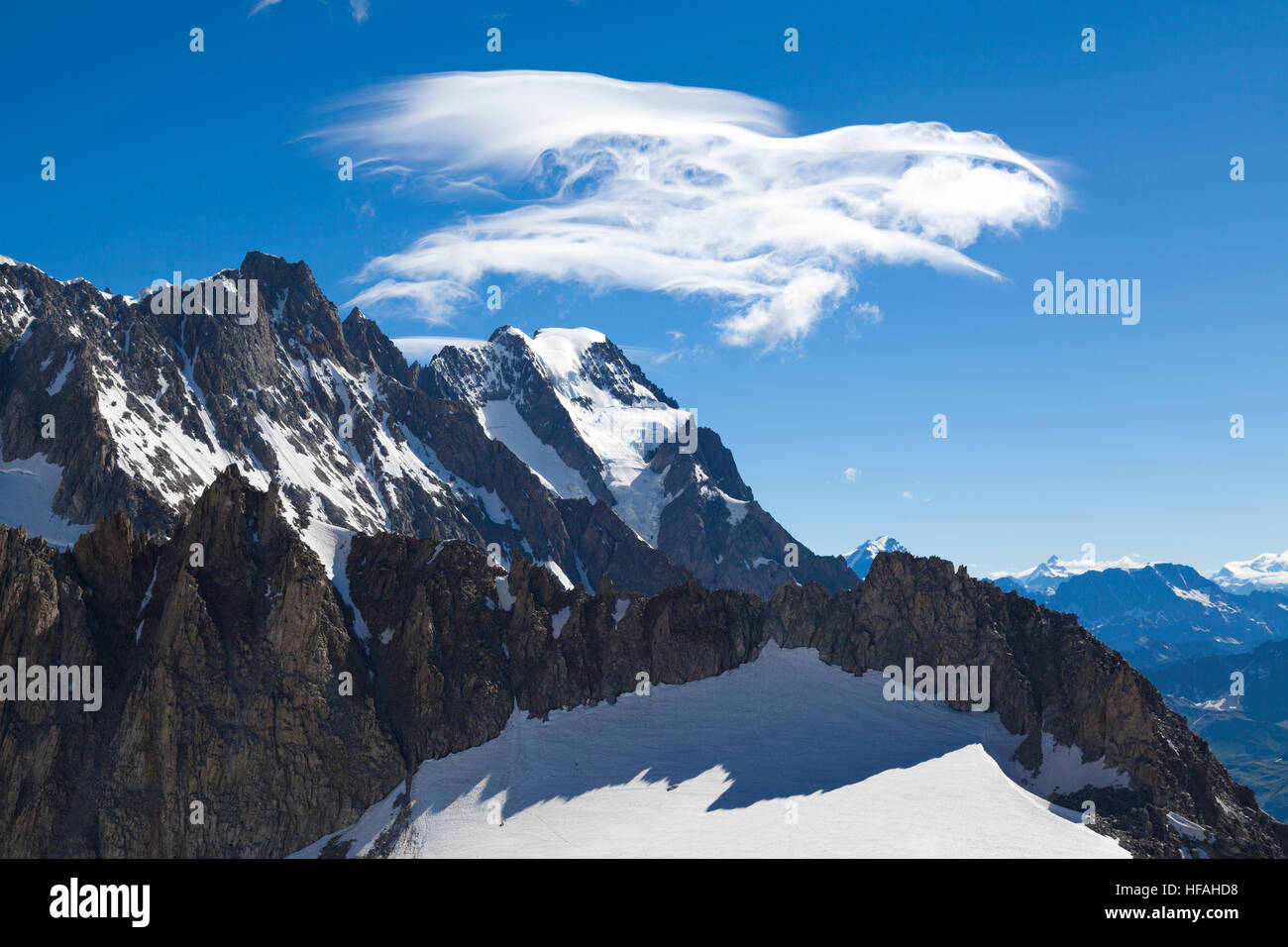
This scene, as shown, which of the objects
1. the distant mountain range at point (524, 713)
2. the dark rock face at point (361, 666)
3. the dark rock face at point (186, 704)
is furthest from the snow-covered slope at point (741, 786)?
the dark rock face at point (186, 704)

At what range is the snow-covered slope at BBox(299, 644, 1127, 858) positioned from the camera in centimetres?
10794

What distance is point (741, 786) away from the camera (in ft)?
408

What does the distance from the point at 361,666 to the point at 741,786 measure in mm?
48015

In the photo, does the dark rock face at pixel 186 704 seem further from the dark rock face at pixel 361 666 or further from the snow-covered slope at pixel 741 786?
the snow-covered slope at pixel 741 786

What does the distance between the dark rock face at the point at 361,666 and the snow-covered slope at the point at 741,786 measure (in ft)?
13.7

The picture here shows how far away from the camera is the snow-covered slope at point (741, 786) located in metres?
108

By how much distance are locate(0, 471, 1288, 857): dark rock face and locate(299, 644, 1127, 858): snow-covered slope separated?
4.17 meters

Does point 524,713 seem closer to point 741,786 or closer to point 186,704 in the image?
point 741,786
